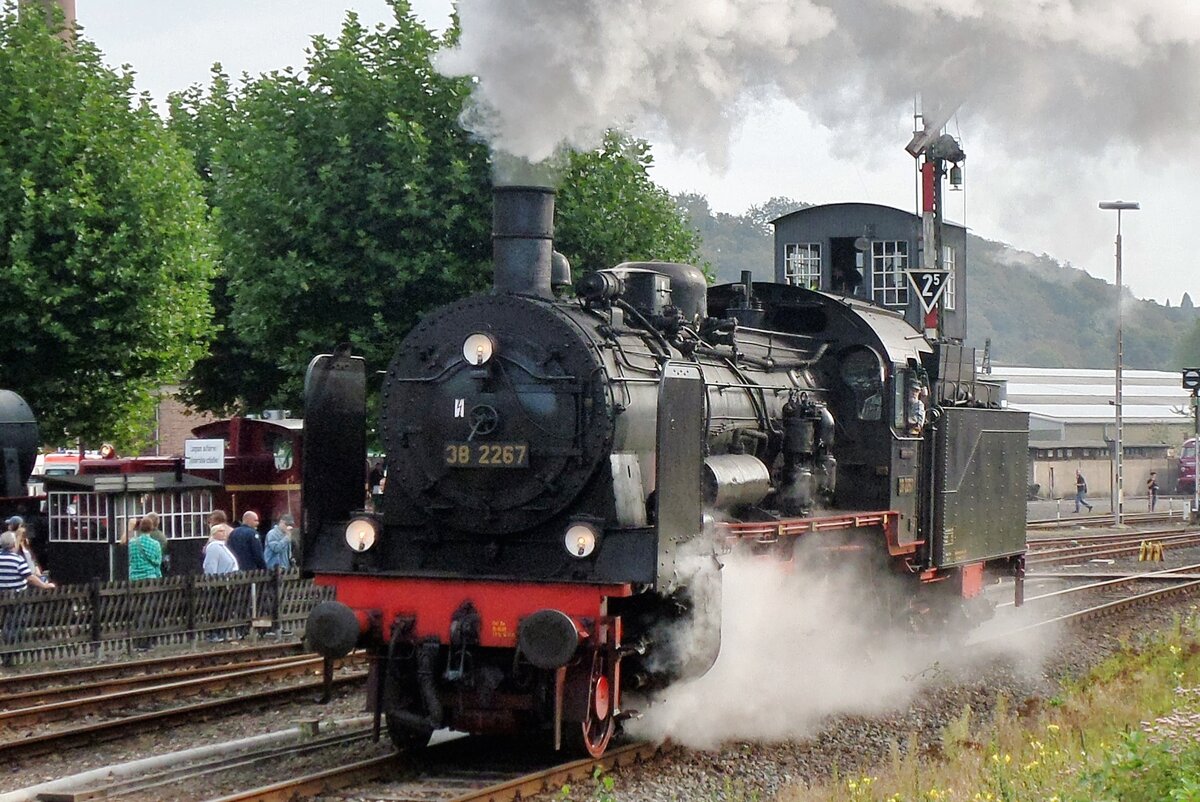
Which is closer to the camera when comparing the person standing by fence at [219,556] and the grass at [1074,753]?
the grass at [1074,753]

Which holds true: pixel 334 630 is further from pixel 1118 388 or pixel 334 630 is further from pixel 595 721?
pixel 1118 388

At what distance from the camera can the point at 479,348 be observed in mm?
9477

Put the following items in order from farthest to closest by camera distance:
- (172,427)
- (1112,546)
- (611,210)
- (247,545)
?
(172,427) → (1112,546) → (611,210) → (247,545)

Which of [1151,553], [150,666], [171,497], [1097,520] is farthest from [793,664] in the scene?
[1097,520]

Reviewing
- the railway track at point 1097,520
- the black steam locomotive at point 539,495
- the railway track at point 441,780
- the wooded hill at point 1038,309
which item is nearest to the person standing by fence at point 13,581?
the black steam locomotive at point 539,495

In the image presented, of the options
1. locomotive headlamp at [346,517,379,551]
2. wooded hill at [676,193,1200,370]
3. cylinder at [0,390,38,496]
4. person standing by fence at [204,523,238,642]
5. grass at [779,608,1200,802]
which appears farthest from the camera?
wooded hill at [676,193,1200,370]

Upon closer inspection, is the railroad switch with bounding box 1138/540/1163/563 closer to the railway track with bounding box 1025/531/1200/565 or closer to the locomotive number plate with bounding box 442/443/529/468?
the railway track with bounding box 1025/531/1200/565

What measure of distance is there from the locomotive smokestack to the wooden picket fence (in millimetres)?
6687

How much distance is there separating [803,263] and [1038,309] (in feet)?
408

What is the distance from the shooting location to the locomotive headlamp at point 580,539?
9086mm

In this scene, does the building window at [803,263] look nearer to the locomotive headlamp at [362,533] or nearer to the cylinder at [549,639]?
the locomotive headlamp at [362,533]

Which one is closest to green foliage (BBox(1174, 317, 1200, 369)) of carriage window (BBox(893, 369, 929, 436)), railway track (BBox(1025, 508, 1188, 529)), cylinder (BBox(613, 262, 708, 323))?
railway track (BBox(1025, 508, 1188, 529))

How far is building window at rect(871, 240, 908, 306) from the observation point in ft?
76.9

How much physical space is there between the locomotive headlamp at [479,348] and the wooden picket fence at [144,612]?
6756 millimetres
